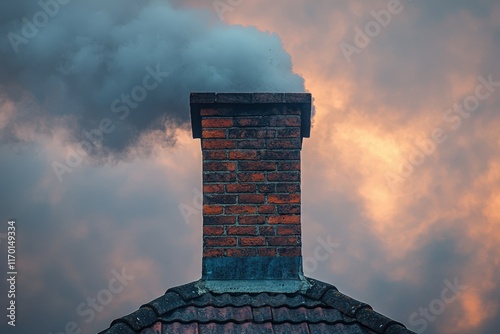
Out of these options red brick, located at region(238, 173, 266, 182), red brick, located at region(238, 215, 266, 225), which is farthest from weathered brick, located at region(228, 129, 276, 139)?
red brick, located at region(238, 215, 266, 225)

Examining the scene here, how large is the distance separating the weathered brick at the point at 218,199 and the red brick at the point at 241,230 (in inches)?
7.2

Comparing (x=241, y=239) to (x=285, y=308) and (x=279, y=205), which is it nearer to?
(x=279, y=205)

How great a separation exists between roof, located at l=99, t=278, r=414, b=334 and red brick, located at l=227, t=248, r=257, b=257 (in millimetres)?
286

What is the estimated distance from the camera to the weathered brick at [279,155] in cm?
439

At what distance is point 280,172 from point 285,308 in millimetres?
994

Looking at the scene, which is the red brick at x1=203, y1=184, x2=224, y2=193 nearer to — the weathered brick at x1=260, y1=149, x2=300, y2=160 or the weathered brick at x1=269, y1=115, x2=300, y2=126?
the weathered brick at x1=260, y1=149, x2=300, y2=160

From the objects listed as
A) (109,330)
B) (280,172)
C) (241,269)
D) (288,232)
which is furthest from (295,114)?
(109,330)

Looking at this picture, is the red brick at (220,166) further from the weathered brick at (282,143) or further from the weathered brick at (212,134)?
the weathered brick at (282,143)

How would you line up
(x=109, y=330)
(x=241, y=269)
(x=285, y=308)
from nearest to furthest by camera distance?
(x=109, y=330) < (x=285, y=308) < (x=241, y=269)

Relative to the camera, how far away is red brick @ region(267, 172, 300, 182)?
14.3 feet

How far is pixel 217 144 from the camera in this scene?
14.4 ft

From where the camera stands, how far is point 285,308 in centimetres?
387

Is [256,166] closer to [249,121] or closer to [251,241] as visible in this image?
[249,121]

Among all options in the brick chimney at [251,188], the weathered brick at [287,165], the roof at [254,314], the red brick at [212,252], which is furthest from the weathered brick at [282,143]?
the roof at [254,314]
